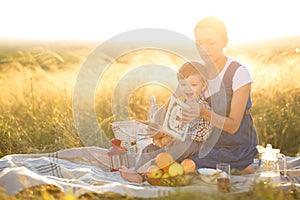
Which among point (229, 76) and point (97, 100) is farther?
point (97, 100)

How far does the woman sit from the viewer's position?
14.8 feet

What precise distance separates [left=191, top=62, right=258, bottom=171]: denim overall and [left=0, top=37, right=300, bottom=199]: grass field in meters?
1.35

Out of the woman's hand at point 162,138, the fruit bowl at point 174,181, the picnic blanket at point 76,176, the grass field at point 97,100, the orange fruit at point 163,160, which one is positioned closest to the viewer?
the picnic blanket at point 76,176

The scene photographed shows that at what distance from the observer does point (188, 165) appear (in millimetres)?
4398

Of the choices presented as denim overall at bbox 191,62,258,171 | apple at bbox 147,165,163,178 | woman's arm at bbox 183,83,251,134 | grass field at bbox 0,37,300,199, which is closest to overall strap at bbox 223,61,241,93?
denim overall at bbox 191,62,258,171

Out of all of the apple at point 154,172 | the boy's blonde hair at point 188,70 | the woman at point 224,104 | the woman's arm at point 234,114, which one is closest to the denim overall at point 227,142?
the woman at point 224,104

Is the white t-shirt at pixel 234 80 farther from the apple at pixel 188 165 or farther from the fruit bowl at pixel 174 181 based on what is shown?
the fruit bowl at pixel 174 181

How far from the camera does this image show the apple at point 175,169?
14.2ft

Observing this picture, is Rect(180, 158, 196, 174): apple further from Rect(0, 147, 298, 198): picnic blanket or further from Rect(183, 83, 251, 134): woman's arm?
Rect(183, 83, 251, 134): woman's arm

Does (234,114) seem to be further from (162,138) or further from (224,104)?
(162,138)

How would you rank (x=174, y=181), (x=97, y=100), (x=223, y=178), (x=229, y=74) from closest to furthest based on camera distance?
(x=223, y=178) < (x=174, y=181) < (x=229, y=74) < (x=97, y=100)

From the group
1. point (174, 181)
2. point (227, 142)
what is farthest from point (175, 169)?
point (227, 142)

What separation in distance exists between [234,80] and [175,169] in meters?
0.82

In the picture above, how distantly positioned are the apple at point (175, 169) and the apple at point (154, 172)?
0.25 ft
